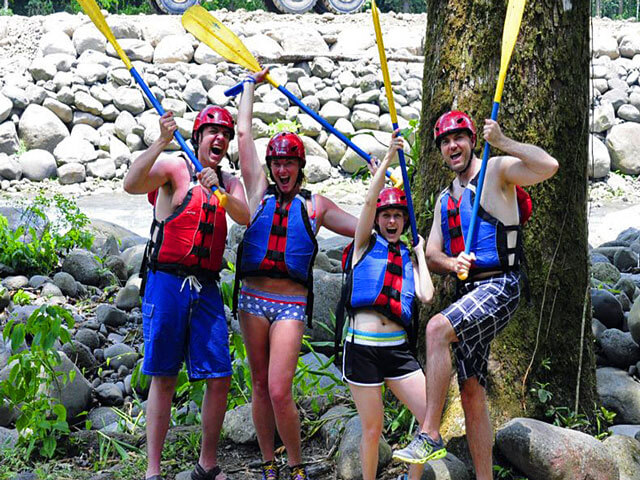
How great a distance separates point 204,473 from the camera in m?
3.95

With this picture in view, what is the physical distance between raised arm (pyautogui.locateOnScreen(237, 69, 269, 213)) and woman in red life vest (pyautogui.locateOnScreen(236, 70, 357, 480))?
0.01m

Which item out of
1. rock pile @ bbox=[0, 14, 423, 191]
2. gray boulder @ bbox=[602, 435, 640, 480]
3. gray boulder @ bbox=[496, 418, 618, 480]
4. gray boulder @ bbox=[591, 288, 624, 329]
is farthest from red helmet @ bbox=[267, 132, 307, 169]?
rock pile @ bbox=[0, 14, 423, 191]

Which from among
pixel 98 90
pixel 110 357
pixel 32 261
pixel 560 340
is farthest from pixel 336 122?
pixel 560 340

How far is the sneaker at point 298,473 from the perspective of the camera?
384cm

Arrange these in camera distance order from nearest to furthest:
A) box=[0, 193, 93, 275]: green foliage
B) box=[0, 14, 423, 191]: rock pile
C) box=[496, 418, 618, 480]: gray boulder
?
box=[496, 418, 618, 480]: gray boulder
box=[0, 193, 93, 275]: green foliage
box=[0, 14, 423, 191]: rock pile

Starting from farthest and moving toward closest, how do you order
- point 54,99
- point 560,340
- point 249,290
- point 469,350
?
point 54,99 < point 560,340 < point 249,290 < point 469,350

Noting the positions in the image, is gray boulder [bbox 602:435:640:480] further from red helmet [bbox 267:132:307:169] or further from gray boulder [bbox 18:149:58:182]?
gray boulder [bbox 18:149:58:182]

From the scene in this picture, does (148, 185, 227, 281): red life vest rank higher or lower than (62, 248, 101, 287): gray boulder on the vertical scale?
higher

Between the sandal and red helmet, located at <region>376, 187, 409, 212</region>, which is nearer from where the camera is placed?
red helmet, located at <region>376, 187, 409, 212</region>

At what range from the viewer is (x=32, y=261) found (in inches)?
278

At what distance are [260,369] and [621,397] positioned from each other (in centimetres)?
221

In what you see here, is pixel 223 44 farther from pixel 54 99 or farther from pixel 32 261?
pixel 54 99

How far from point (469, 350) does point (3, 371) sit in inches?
118

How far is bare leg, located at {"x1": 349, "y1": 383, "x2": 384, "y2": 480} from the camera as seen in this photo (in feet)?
11.5
